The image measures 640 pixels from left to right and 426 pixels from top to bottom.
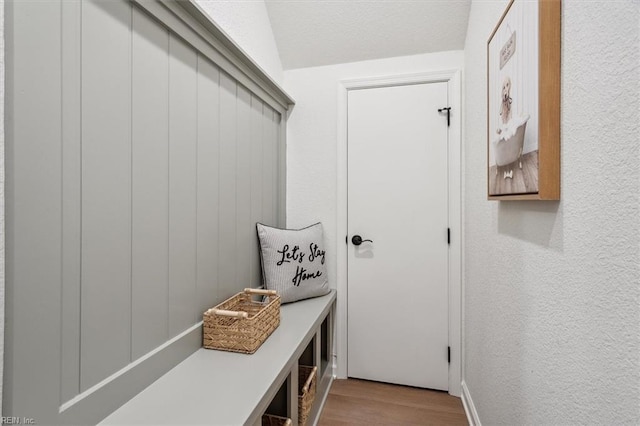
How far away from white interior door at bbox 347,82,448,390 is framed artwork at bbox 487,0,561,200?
79 centimetres

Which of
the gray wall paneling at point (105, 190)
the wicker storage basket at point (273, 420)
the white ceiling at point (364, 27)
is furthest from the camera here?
the white ceiling at point (364, 27)

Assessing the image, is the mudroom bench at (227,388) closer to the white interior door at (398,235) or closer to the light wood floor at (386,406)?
the light wood floor at (386,406)

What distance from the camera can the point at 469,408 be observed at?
1.84m

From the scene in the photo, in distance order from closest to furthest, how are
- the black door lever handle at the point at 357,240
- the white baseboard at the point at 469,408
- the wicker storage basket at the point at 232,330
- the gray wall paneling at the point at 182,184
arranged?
the gray wall paneling at the point at 182,184 < the wicker storage basket at the point at 232,330 < the white baseboard at the point at 469,408 < the black door lever handle at the point at 357,240

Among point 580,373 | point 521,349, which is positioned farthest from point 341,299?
point 580,373

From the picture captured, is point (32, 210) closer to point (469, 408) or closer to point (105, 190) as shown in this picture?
point (105, 190)

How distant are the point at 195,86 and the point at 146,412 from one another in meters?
1.17

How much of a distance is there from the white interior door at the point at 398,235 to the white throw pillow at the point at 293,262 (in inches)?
11.2

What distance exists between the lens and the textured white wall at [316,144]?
2295 mm

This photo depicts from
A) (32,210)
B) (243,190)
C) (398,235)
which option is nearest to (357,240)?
(398,235)

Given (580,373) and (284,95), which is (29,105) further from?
(284,95)

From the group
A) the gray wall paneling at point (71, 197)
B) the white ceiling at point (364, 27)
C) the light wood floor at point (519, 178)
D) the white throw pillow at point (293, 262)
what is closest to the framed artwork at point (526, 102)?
the light wood floor at point (519, 178)

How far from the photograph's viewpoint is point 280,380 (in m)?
1.19

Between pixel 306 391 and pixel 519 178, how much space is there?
1.39m
